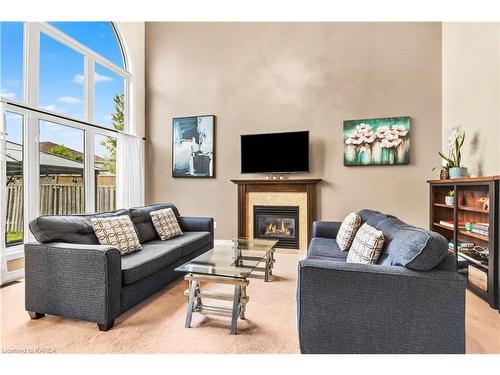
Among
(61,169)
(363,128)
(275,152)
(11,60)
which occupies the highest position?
(11,60)

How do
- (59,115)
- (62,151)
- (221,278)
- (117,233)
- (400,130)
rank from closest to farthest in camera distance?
(221,278)
(117,233)
(59,115)
(62,151)
(400,130)

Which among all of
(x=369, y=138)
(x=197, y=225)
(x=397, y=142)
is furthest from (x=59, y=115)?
(x=397, y=142)

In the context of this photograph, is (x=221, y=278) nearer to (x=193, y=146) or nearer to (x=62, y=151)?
(x=62, y=151)

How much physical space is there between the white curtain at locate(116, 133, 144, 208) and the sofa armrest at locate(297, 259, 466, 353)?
416 cm

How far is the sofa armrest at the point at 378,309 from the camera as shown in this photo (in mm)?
1439

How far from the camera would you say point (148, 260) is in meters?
2.46

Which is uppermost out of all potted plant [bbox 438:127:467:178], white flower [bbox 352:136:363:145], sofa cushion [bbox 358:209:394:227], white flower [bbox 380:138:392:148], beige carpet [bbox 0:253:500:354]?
white flower [bbox 352:136:363:145]

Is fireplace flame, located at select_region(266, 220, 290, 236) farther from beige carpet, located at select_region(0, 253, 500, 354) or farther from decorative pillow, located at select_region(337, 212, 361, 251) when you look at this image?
beige carpet, located at select_region(0, 253, 500, 354)

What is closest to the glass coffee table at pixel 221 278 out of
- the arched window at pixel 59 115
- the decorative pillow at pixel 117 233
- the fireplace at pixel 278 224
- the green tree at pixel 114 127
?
the decorative pillow at pixel 117 233

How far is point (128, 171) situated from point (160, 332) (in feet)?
11.7

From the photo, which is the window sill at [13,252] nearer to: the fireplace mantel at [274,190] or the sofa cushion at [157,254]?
the sofa cushion at [157,254]

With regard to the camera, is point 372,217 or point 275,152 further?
point 275,152

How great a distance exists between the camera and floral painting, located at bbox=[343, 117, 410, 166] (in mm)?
4254

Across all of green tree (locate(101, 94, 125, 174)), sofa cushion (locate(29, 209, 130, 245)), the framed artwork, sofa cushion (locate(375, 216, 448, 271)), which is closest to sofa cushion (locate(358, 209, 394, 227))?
sofa cushion (locate(375, 216, 448, 271))
